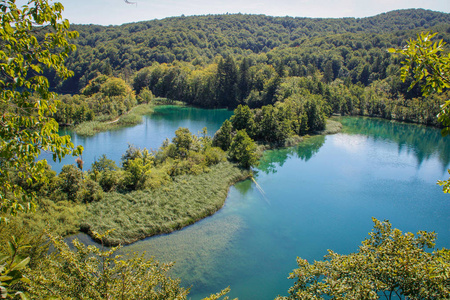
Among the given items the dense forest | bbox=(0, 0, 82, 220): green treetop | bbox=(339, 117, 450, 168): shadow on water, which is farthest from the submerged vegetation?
bbox=(339, 117, 450, 168): shadow on water

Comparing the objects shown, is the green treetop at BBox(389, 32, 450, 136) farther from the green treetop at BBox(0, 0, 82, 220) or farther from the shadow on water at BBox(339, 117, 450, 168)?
the shadow on water at BBox(339, 117, 450, 168)

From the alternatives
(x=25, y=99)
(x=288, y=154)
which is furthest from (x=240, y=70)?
(x=25, y=99)

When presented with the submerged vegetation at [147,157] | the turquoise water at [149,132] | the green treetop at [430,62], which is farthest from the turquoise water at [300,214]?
the turquoise water at [149,132]

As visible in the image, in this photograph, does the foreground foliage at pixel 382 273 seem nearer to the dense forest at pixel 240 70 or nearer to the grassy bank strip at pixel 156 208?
the grassy bank strip at pixel 156 208

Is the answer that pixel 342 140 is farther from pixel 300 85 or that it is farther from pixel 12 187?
pixel 12 187

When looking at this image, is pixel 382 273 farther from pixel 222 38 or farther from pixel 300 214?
pixel 222 38
